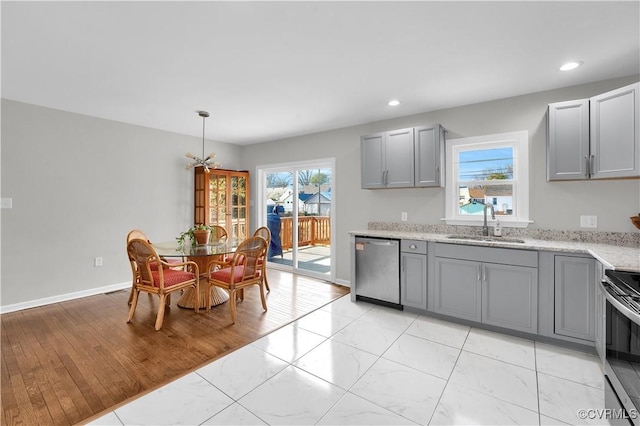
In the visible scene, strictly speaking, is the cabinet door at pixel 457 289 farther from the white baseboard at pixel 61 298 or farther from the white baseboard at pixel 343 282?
the white baseboard at pixel 61 298

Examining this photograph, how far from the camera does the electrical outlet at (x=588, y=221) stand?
9.19 ft

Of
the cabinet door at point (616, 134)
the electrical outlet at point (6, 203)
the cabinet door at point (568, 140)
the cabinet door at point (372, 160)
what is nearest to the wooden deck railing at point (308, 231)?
the cabinet door at point (372, 160)

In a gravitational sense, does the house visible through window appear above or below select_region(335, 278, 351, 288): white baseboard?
above

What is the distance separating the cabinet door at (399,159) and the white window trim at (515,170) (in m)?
0.49

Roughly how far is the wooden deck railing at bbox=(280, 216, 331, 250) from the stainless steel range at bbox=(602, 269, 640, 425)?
11.6 ft

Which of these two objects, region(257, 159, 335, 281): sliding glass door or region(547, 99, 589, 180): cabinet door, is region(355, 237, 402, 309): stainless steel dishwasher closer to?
region(257, 159, 335, 281): sliding glass door

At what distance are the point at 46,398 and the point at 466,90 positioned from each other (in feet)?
14.5

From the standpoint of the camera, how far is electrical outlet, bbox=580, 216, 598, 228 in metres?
2.80

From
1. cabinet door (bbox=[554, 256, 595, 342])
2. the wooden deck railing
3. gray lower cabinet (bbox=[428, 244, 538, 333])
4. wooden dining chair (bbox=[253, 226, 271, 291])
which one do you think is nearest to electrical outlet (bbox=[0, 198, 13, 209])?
wooden dining chair (bbox=[253, 226, 271, 291])

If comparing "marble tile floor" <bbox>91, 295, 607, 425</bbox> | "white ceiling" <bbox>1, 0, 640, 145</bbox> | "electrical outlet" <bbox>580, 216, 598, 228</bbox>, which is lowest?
"marble tile floor" <bbox>91, 295, 607, 425</bbox>

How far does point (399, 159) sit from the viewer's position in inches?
143

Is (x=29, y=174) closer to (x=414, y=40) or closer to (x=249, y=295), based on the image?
(x=249, y=295)

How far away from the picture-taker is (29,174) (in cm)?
348

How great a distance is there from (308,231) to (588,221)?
12.7 feet
